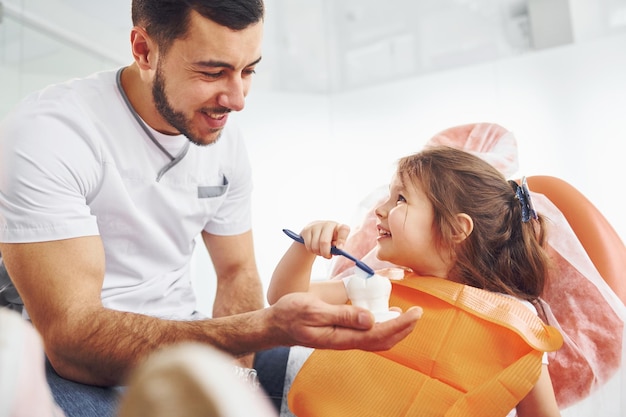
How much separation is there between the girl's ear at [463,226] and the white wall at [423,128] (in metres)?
2.19

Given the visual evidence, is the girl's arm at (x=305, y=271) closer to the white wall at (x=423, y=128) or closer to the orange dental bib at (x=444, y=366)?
the orange dental bib at (x=444, y=366)

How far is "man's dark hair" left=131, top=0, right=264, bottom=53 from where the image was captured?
139 centimetres

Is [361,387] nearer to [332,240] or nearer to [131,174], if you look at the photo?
[332,240]

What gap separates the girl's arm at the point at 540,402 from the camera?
1168 mm

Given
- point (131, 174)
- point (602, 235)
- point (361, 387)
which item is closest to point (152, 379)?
point (361, 387)

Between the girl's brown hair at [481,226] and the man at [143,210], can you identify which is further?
the girl's brown hair at [481,226]

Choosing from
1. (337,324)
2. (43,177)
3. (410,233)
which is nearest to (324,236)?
(410,233)

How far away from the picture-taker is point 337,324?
0.96 metres

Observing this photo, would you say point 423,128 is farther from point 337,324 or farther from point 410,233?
point 337,324

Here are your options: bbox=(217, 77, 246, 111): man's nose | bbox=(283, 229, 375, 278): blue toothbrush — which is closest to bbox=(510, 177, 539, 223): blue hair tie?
bbox=(283, 229, 375, 278): blue toothbrush

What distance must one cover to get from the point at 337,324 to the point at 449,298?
15.2 inches

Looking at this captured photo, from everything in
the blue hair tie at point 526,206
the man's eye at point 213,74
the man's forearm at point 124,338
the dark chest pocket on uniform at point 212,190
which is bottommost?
the man's forearm at point 124,338

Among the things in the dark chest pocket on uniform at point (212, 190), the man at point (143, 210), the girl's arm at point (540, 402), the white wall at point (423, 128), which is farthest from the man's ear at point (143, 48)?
the white wall at point (423, 128)

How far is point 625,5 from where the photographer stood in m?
3.30
